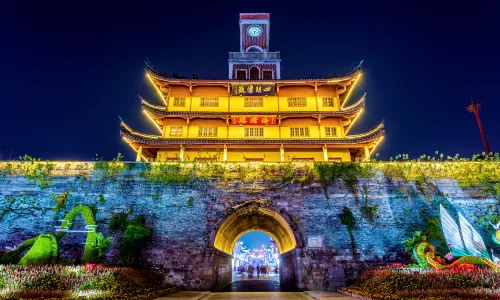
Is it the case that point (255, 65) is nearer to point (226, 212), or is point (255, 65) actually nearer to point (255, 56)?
point (255, 56)

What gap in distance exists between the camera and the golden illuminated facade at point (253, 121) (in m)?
20.4

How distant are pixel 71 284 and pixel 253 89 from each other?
56.2 ft

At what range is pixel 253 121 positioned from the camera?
2208 centimetres

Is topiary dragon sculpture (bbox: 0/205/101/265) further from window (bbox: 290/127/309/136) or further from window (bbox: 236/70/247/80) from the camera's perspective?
window (bbox: 236/70/247/80)

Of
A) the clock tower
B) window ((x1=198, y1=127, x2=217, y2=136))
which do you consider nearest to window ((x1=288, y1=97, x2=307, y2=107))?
the clock tower

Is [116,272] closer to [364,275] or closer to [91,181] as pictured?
[91,181]

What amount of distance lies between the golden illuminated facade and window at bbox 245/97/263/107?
0.25 ft

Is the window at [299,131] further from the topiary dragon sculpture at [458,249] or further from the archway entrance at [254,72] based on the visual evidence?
the topiary dragon sculpture at [458,249]

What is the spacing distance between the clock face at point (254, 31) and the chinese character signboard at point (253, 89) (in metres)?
7.46

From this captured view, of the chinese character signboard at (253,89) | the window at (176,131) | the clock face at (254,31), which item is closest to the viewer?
the window at (176,131)

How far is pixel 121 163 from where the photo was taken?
607 inches

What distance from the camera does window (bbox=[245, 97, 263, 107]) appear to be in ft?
74.7

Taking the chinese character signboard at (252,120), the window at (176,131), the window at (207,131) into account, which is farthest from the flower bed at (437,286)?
the window at (176,131)

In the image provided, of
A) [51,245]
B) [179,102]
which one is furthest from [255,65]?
[51,245]
